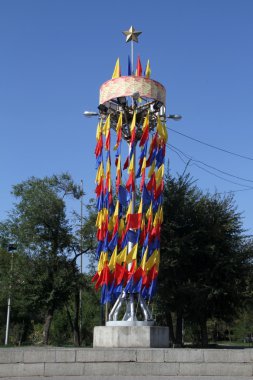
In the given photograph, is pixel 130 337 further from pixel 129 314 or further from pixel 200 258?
pixel 200 258

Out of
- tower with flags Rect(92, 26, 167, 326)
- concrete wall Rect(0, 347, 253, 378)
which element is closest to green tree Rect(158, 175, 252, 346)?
tower with flags Rect(92, 26, 167, 326)

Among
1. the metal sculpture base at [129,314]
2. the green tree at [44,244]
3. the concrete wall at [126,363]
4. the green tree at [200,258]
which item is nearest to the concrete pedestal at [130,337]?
the metal sculpture base at [129,314]

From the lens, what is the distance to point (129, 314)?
19781mm

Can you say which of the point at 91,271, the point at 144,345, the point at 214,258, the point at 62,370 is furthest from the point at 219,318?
the point at 62,370

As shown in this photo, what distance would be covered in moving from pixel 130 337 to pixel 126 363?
4198 mm

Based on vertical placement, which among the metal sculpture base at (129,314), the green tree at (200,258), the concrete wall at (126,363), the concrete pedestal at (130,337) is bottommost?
the concrete wall at (126,363)

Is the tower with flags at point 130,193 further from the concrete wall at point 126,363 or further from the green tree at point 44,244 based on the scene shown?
the green tree at point 44,244

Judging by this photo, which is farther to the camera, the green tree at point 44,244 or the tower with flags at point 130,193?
the green tree at point 44,244

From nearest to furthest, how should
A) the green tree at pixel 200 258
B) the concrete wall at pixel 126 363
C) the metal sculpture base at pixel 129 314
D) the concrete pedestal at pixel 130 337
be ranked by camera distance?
1. the concrete wall at pixel 126 363
2. the concrete pedestal at pixel 130 337
3. the metal sculpture base at pixel 129 314
4. the green tree at pixel 200 258

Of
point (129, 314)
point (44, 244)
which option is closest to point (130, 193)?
point (129, 314)

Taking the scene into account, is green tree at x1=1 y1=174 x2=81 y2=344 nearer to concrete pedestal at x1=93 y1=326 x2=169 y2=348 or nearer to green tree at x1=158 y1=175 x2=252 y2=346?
green tree at x1=158 y1=175 x2=252 y2=346

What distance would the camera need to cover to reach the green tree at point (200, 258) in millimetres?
27547

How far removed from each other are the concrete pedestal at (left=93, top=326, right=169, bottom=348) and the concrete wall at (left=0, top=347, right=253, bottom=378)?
377 centimetres

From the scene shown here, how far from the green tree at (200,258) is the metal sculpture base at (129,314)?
23.9ft
